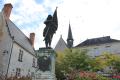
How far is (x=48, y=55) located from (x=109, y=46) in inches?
1344

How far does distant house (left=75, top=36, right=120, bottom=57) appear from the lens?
42.6 m

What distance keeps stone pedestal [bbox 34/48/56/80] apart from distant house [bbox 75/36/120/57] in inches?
1328

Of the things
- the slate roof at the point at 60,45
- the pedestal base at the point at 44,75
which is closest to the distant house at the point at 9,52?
the pedestal base at the point at 44,75

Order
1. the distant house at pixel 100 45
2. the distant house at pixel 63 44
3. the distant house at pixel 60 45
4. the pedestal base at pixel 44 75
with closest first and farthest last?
the pedestal base at pixel 44 75, the distant house at pixel 100 45, the distant house at pixel 63 44, the distant house at pixel 60 45

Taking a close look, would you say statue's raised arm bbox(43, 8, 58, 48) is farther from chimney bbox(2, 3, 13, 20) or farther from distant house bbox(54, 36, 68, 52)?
distant house bbox(54, 36, 68, 52)

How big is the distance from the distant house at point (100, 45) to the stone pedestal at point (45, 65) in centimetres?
3373

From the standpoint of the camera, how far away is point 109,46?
43.2 meters

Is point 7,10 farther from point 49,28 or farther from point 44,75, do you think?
point 44,75

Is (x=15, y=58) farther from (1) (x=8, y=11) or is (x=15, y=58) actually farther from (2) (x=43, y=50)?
(2) (x=43, y=50)

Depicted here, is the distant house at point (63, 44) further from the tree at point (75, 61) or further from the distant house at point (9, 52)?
the distant house at point (9, 52)

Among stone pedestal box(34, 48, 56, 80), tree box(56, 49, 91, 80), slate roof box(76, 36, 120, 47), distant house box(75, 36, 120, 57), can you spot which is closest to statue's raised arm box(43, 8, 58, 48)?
→ stone pedestal box(34, 48, 56, 80)

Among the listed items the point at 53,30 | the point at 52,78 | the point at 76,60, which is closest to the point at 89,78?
the point at 52,78

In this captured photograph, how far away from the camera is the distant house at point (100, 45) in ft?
140

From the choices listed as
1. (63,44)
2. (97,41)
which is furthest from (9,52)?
(97,41)
